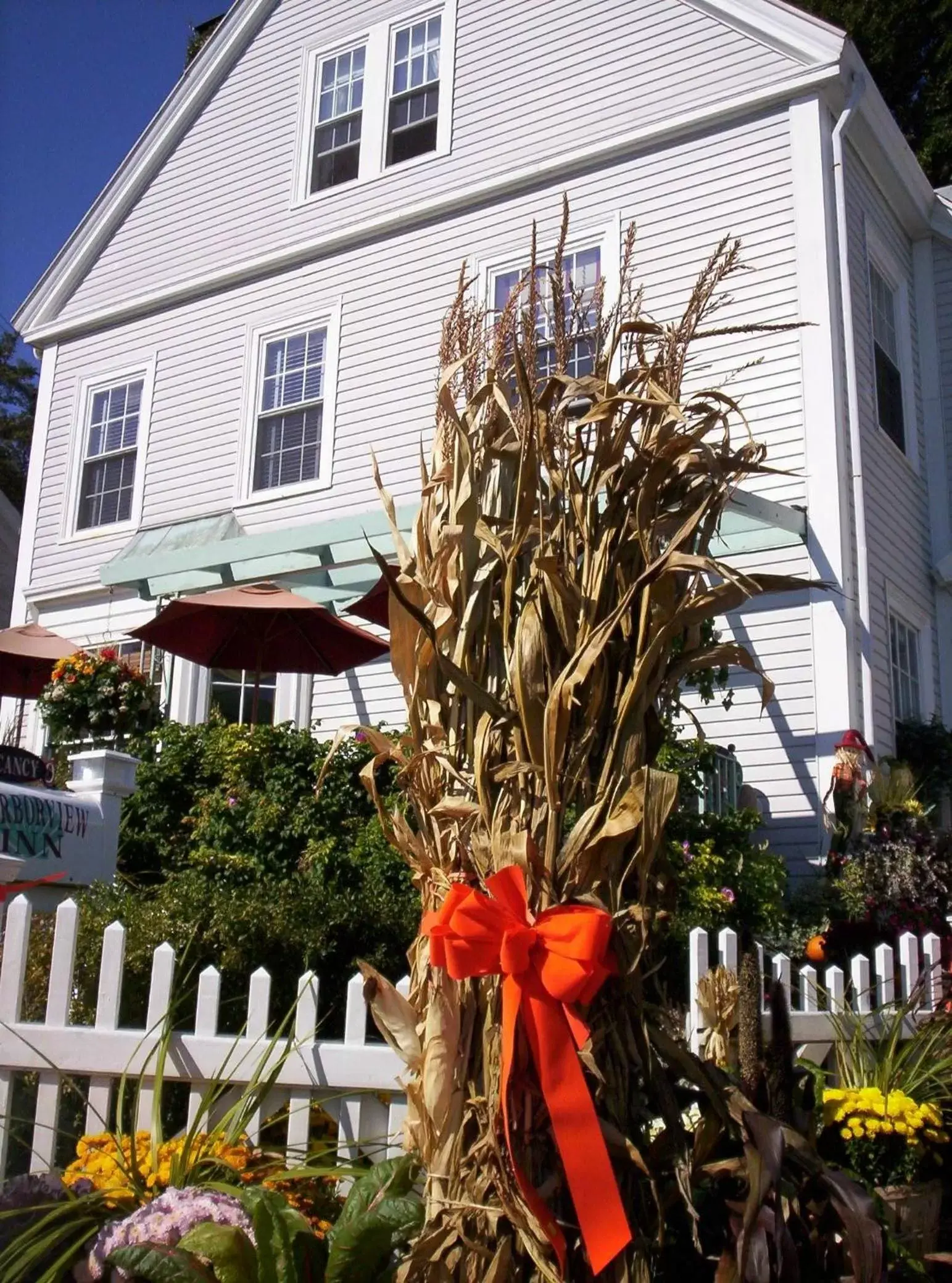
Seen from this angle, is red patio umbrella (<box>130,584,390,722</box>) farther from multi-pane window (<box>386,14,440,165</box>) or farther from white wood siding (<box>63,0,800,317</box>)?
multi-pane window (<box>386,14,440,165</box>)

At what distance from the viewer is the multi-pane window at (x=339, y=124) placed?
12.7 m

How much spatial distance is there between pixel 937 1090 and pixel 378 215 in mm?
10628

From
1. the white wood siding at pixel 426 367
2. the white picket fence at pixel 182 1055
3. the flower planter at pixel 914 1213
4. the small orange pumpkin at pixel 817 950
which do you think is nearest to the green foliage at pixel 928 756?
the white wood siding at pixel 426 367

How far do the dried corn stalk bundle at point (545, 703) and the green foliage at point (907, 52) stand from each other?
755 inches

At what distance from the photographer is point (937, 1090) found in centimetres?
329

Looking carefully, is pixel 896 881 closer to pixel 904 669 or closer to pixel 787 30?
pixel 904 669

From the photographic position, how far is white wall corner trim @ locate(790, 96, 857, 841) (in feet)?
28.9

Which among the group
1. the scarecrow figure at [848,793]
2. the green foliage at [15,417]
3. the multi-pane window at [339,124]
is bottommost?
the scarecrow figure at [848,793]

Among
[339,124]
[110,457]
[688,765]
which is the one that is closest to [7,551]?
[110,457]

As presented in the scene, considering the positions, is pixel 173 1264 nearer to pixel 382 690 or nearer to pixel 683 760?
pixel 683 760

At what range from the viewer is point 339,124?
12.9 metres

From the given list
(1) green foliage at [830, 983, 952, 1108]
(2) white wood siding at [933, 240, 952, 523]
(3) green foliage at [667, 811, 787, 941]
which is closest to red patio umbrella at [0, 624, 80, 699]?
(3) green foliage at [667, 811, 787, 941]

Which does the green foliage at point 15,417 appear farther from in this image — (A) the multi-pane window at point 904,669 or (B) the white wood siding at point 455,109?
(A) the multi-pane window at point 904,669

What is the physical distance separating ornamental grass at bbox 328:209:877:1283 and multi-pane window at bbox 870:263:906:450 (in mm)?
9242
